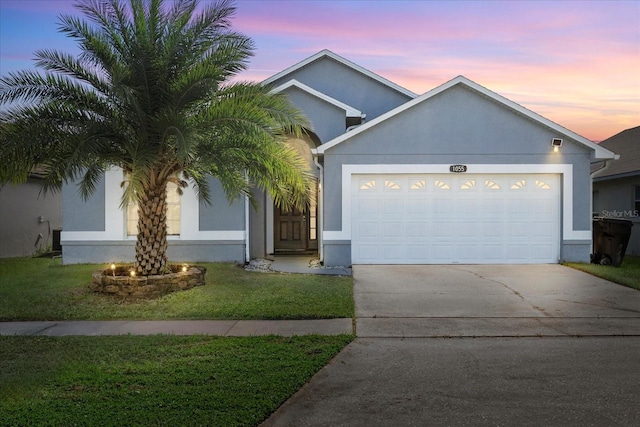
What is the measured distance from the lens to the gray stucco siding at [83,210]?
1512 centimetres

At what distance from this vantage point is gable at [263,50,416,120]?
61.6ft

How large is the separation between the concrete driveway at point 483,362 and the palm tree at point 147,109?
3660 millimetres

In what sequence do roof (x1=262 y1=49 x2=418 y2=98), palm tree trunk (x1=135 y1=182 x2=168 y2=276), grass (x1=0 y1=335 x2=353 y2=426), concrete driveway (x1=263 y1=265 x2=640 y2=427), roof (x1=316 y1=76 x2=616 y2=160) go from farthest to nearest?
1. roof (x1=262 y1=49 x2=418 y2=98)
2. roof (x1=316 y1=76 x2=616 y2=160)
3. palm tree trunk (x1=135 y1=182 x2=168 y2=276)
4. concrete driveway (x1=263 y1=265 x2=640 y2=427)
5. grass (x1=0 y1=335 x2=353 y2=426)

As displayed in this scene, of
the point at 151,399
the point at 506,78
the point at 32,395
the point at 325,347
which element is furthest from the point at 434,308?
the point at 506,78

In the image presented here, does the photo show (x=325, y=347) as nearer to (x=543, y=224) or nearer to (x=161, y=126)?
(x=161, y=126)

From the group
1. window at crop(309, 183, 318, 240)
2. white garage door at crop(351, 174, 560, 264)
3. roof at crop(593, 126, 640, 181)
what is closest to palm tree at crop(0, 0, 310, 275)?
white garage door at crop(351, 174, 560, 264)

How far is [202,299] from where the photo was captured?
387 inches

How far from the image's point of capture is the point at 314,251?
58.8 ft

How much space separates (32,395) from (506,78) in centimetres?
1671

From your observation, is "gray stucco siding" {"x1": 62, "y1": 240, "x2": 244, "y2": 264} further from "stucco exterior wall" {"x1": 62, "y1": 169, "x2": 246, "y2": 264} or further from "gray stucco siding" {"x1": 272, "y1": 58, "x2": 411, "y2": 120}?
"gray stucco siding" {"x1": 272, "y1": 58, "x2": 411, "y2": 120}

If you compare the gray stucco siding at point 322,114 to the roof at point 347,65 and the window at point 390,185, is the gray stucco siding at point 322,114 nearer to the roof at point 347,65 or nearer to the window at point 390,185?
the window at point 390,185

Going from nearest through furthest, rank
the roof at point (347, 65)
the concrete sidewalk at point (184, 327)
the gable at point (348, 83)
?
1. the concrete sidewalk at point (184, 327)
2. the roof at point (347, 65)
3. the gable at point (348, 83)

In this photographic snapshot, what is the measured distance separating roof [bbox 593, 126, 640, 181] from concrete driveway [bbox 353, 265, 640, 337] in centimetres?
605

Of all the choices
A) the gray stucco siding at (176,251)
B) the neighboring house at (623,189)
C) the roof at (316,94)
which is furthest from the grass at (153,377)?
the neighboring house at (623,189)
